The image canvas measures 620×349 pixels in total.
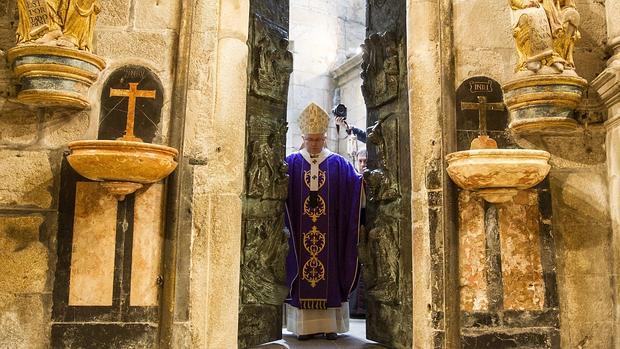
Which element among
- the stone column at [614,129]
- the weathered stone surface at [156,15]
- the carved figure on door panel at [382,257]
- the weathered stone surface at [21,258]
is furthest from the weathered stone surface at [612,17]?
the weathered stone surface at [21,258]

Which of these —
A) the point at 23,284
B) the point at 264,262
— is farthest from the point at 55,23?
the point at 264,262

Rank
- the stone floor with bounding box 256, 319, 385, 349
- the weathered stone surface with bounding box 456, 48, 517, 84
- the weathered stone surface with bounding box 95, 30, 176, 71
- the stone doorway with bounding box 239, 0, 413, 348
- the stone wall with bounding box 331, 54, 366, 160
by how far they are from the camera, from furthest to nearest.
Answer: the stone wall with bounding box 331, 54, 366, 160 → the stone floor with bounding box 256, 319, 385, 349 → the stone doorway with bounding box 239, 0, 413, 348 → the weathered stone surface with bounding box 456, 48, 517, 84 → the weathered stone surface with bounding box 95, 30, 176, 71

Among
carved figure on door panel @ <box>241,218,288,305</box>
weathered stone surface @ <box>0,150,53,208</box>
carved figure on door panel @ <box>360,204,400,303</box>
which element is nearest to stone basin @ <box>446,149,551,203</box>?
carved figure on door panel @ <box>360,204,400,303</box>

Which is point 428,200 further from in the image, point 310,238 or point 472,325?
point 310,238

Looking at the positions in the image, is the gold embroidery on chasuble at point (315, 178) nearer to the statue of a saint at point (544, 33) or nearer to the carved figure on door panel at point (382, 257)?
the carved figure on door panel at point (382, 257)

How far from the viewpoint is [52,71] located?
3.45m

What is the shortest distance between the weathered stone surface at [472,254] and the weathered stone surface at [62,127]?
8.53 feet

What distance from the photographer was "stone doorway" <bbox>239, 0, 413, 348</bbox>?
4281 mm

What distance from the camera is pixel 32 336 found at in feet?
11.5

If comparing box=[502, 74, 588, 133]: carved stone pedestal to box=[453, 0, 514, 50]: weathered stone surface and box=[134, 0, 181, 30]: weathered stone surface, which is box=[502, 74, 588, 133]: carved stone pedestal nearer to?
box=[453, 0, 514, 50]: weathered stone surface

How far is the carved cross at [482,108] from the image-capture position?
3.90 m

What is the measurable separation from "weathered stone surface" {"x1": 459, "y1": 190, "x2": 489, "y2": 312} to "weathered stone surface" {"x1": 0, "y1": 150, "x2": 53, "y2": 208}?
275cm

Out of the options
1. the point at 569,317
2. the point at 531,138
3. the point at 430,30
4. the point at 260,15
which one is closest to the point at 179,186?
the point at 260,15

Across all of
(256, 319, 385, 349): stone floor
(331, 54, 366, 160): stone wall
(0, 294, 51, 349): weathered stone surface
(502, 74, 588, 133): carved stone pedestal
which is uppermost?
(331, 54, 366, 160): stone wall
